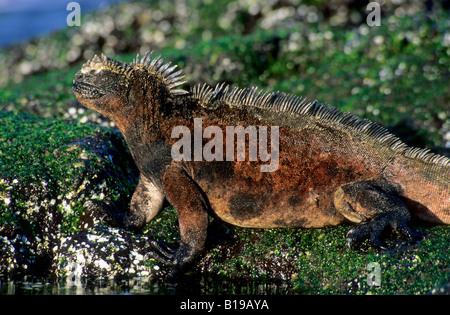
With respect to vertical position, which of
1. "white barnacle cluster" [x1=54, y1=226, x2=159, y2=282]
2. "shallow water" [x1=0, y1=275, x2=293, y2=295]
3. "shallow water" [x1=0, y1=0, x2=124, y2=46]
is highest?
"shallow water" [x1=0, y1=0, x2=124, y2=46]

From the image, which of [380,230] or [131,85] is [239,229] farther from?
[131,85]

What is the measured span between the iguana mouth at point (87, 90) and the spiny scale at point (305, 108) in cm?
95

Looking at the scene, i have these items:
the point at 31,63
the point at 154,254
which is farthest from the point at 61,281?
the point at 31,63

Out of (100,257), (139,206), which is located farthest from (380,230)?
(100,257)

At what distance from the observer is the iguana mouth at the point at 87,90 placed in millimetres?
5305

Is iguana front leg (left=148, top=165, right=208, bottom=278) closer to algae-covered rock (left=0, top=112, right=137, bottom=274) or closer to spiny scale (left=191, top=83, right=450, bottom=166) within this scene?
spiny scale (left=191, top=83, right=450, bottom=166)

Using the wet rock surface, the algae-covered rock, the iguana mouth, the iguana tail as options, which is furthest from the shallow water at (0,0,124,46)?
the iguana tail

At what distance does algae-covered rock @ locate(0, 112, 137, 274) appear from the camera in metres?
5.14

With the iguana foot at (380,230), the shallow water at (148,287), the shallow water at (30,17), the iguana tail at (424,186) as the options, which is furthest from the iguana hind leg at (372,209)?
the shallow water at (30,17)

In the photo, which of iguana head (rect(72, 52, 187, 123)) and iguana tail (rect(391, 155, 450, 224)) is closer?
iguana tail (rect(391, 155, 450, 224))

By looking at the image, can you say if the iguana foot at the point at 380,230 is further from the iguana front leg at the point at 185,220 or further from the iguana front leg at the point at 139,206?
the iguana front leg at the point at 139,206

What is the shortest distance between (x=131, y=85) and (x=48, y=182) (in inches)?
52.4

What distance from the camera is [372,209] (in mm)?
4918

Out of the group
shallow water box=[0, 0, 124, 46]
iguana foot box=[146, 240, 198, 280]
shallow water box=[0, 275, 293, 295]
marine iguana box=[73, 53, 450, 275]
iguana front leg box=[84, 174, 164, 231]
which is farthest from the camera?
shallow water box=[0, 0, 124, 46]
